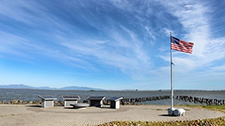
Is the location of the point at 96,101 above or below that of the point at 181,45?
below

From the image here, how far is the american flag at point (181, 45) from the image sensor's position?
17188 millimetres

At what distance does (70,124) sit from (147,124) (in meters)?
5.12

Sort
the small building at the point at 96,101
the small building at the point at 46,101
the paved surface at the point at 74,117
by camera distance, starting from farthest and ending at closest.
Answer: the small building at the point at 96,101
the small building at the point at 46,101
the paved surface at the point at 74,117

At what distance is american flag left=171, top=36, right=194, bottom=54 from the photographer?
17188 millimetres

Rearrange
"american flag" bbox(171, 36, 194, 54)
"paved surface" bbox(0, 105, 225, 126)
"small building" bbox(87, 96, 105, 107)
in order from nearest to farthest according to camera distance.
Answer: "paved surface" bbox(0, 105, 225, 126) → "american flag" bbox(171, 36, 194, 54) → "small building" bbox(87, 96, 105, 107)

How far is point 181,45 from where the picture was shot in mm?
17406

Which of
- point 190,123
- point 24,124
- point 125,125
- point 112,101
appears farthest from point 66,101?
point 190,123

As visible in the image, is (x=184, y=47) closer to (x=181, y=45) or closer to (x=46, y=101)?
(x=181, y=45)

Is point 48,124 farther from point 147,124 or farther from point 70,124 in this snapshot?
point 147,124

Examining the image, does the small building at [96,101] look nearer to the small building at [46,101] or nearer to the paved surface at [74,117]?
the small building at [46,101]

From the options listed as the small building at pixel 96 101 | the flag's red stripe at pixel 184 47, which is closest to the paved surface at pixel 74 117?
the small building at pixel 96 101

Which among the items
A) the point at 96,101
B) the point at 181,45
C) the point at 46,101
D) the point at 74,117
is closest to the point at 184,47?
the point at 181,45

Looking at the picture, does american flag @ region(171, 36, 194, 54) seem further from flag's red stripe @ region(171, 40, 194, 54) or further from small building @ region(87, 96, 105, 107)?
small building @ region(87, 96, 105, 107)

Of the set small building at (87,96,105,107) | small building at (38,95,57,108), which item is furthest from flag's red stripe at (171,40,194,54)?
small building at (38,95,57,108)
